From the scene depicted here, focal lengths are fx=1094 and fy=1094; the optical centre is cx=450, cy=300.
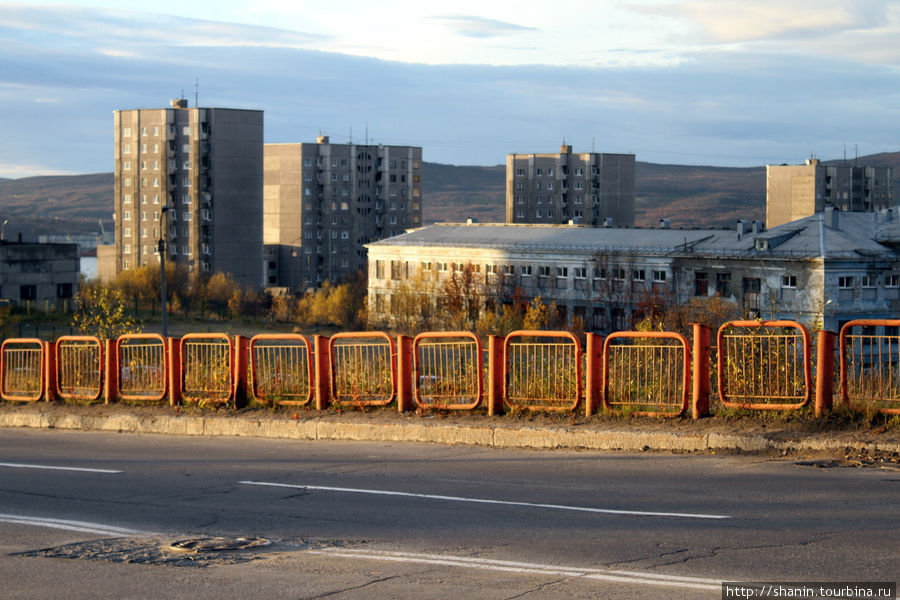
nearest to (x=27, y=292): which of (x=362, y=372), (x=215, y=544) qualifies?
(x=362, y=372)

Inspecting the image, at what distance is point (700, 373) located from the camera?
12953 millimetres

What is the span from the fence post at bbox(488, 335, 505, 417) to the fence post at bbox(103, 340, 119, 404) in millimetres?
6598

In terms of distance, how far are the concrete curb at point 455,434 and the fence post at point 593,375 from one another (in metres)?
0.70

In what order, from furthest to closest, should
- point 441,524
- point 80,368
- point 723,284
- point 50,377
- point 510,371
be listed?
point 723,284 < point 50,377 < point 80,368 < point 510,371 < point 441,524

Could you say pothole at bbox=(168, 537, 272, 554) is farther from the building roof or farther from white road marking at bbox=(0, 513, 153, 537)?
the building roof

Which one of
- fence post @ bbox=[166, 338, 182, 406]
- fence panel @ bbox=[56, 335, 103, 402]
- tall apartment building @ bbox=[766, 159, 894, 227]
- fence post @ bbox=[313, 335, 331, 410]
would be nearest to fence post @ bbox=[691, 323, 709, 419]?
fence post @ bbox=[313, 335, 331, 410]

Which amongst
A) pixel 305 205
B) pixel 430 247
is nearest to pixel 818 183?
pixel 305 205

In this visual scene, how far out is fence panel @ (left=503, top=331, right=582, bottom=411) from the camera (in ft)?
45.8

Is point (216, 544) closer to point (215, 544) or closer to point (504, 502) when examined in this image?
point (215, 544)

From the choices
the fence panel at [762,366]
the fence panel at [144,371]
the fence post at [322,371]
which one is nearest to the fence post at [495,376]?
the fence post at [322,371]

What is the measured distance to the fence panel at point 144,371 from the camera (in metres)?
17.0

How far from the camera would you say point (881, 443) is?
11438 mm

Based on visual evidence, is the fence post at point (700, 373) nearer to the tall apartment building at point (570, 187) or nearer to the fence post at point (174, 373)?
the fence post at point (174, 373)

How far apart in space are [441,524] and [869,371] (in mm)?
6216
